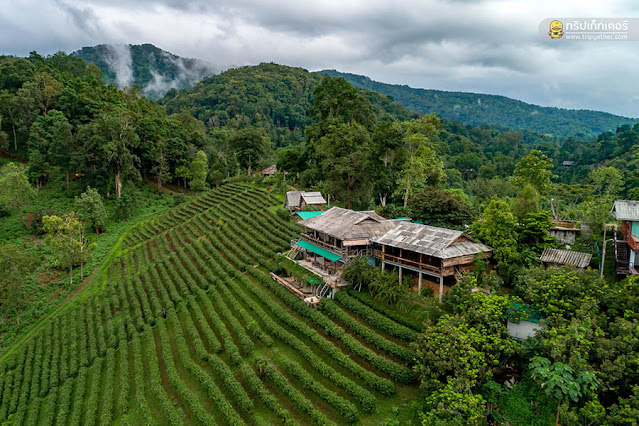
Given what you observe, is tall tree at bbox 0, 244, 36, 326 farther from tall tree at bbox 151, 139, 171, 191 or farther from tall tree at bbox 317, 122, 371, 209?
tall tree at bbox 151, 139, 171, 191

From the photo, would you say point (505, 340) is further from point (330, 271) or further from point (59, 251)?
point (59, 251)

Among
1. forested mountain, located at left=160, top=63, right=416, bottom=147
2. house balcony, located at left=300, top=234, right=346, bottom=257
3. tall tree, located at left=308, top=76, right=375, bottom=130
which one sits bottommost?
house balcony, located at left=300, top=234, right=346, bottom=257

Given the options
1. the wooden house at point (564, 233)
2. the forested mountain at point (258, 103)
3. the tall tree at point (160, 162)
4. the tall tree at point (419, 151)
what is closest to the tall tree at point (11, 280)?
the tall tree at point (160, 162)

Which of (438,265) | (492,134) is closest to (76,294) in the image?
(438,265)

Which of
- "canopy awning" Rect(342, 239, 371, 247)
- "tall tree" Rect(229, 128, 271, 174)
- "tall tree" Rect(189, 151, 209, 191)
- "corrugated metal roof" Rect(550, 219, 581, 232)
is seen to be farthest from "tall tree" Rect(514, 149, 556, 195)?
"tall tree" Rect(189, 151, 209, 191)

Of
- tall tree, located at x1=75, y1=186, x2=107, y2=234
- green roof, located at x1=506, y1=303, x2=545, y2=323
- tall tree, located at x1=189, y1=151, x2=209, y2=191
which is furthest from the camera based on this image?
tall tree, located at x1=189, y1=151, x2=209, y2=191

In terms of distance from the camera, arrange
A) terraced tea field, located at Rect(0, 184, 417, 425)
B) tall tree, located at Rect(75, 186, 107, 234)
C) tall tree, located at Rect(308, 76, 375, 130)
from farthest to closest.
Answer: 1. tall tree, located at Rect(308, 76, 375, 130)
2. tall tree, located at Rect(75, 186, 107, 234)
3. terraced tea field, located at Rect(0, 184, 417, 425)

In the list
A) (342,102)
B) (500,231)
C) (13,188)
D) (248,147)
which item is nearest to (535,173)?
(500,231)
